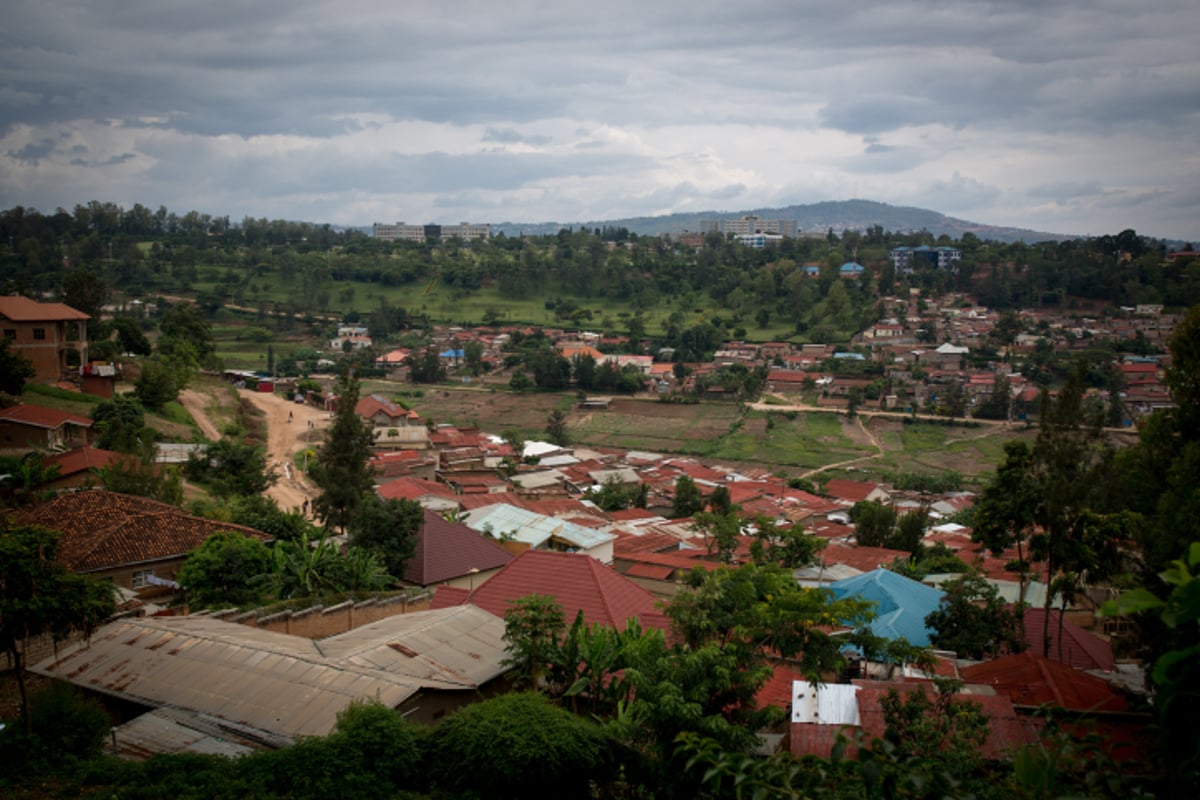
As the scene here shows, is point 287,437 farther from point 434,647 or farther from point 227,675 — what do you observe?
point 227,675

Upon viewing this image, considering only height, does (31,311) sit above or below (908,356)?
above

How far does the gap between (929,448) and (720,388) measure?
13.7m

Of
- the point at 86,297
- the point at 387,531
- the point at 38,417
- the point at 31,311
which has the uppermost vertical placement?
the point at 86,297

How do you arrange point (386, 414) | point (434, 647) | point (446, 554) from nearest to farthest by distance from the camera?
point (434, 647), point (446, 554), point (386, 414)

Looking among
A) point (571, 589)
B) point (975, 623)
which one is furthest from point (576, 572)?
point (975, 623)

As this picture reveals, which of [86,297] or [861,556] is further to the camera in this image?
[86,297]

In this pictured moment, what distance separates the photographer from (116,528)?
13.6 metres

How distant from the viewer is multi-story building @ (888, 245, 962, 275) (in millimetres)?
86250

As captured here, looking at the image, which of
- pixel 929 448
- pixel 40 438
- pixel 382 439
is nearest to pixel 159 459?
pixel 40 438

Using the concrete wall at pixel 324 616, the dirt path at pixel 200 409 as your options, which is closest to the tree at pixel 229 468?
the dirt path at pixel 200 409

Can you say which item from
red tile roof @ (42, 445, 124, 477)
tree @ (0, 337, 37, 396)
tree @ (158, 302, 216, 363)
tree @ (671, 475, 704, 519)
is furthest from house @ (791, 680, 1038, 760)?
tree @ (158, 302, 216, 363)

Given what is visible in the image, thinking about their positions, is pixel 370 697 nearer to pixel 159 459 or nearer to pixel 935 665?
pixel 935 665

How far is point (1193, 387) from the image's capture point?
29.3ft

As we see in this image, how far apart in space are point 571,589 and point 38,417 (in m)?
15.7
